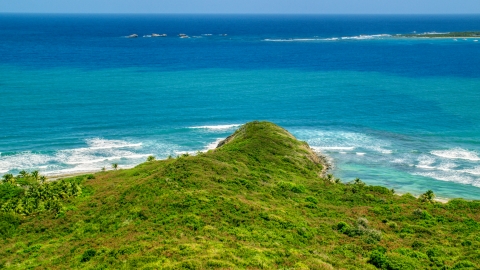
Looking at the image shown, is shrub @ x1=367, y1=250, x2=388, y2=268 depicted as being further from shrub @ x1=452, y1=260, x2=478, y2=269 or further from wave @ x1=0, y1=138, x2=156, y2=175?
wave @ x1=0, y1=138, x2=156, y2=175

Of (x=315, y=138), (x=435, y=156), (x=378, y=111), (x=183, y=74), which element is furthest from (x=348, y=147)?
(x=183, y=74)

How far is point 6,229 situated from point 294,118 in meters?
70.6

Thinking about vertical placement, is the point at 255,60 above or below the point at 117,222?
above

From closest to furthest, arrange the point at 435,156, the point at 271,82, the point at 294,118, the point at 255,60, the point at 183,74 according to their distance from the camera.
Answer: the point at 435,156 < the point at 294,118 < the point at 271,82 < the point at 183,74 < the point at 255,60

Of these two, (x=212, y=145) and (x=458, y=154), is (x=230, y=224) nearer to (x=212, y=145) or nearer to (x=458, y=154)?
(x=212, y=145)

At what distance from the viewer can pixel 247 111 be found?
354ft

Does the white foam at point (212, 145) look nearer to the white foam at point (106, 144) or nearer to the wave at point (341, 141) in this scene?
the white foam at point (106, 144)

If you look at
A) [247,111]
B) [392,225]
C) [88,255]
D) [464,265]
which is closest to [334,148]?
[247,111]

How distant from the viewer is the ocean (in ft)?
250

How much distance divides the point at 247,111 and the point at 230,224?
6762 centimetres

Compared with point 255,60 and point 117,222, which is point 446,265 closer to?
point 117,222

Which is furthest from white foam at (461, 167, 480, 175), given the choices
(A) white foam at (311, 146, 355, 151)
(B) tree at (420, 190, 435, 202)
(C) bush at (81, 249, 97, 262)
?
(C) bush at (81, 249, 97, 262)

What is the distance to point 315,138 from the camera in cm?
9012

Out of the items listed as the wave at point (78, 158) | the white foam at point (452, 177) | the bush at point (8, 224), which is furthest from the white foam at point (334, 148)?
the bush at point (8, 224)
